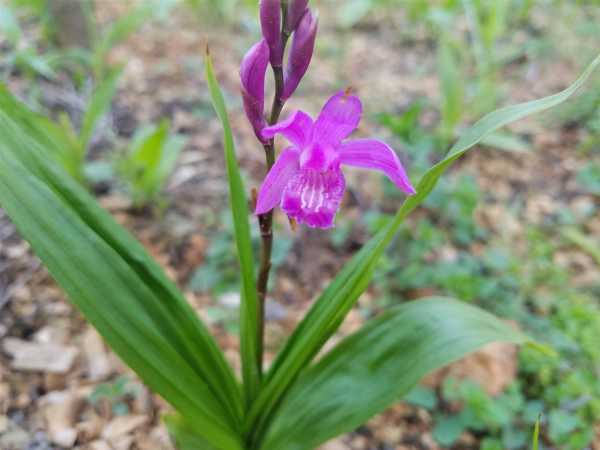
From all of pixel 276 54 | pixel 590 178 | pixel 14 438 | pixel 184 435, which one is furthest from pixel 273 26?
pixel 590 178

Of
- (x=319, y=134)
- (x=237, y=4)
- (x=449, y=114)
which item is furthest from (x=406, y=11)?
(x=319, y=134)

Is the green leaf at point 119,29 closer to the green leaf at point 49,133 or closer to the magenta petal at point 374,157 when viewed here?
the green leaf at point 49,133

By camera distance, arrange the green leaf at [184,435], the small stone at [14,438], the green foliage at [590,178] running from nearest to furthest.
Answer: the green leaf at [184,435]
the small stone at [14,438]
the green foliage at [590,178]

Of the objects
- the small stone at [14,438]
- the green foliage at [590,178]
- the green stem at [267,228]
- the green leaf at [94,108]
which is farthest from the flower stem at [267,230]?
the green foliage at [590,178]

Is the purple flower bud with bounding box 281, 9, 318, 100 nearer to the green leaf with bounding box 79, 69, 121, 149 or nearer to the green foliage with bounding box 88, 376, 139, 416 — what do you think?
the green foliage with bounding box 88, 376, 139, 416

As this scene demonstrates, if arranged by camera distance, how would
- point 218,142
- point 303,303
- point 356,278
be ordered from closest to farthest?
point 356,278, point 303,303, point 218,142

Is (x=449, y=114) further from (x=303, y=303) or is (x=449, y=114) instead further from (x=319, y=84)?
(x=303, y=303)

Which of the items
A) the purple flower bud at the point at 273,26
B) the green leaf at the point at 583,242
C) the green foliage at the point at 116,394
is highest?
the purple flower bud at the point at 273,26
